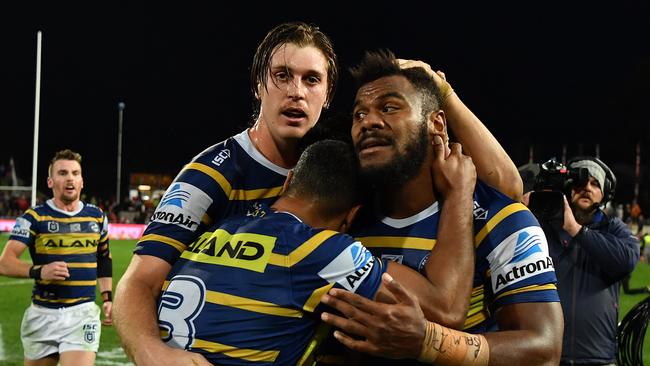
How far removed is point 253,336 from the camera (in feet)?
7.72

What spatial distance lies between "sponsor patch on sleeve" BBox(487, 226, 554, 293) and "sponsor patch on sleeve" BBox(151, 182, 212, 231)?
1127mm

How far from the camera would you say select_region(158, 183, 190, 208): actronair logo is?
2.85 metres

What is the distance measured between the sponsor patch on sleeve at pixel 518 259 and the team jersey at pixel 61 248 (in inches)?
218

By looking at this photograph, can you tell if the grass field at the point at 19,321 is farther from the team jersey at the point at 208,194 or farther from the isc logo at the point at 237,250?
the isc logo at the point at 237,250

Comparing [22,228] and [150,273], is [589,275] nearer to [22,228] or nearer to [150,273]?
[150,273]

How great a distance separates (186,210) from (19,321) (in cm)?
922

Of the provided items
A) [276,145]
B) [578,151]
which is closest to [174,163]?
[578,151]

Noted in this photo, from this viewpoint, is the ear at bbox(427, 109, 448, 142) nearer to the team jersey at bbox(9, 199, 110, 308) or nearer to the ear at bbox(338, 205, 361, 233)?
the ear at bbox(338, 205, 361, 233)

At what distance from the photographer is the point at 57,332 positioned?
693 centimetres

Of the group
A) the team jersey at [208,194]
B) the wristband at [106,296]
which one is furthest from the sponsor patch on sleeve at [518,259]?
the wristband at [106,296]

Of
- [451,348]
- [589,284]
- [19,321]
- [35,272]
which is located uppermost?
[451,348]

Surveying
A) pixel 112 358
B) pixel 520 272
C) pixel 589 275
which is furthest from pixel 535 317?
pixel 112 358

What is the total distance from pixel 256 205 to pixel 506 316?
1067 millimetres

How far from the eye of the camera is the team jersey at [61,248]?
7188 millimetres
